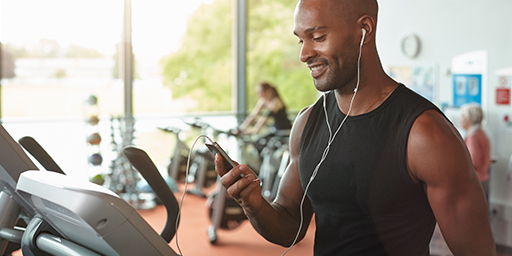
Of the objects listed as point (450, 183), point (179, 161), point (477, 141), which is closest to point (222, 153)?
point (450, 183)

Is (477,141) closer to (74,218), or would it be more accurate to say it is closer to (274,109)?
(274,109)

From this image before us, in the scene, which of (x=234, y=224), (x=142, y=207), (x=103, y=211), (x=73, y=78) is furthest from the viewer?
(x=73, y=78)

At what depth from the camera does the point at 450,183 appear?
0.98 metres

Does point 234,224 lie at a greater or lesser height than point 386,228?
lesser

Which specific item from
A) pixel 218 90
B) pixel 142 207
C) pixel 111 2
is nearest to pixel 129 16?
pixel 111 2

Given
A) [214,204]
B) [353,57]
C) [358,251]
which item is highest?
[353,57]

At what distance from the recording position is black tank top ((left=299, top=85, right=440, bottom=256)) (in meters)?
1.06

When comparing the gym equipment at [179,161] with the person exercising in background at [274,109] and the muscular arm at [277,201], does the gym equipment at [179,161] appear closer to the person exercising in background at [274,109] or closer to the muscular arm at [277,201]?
the person exercising in background at [274,109]

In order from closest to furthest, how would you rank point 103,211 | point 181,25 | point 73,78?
point 103,211 → point 73,78 → point 181,25

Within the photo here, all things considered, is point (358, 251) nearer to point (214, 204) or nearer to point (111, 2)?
point (214, 204)

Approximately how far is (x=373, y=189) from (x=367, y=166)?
6cm

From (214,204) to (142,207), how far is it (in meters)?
1.23

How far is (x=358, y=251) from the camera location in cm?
112

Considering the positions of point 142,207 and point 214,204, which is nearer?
point 214,204
